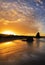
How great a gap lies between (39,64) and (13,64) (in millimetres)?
3932

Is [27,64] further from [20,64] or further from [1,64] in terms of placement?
[1,64]

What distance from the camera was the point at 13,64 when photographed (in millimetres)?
18953

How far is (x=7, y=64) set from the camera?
62.7ft

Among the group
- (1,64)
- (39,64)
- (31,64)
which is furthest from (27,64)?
(1,64)

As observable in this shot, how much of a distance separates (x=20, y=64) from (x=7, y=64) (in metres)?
1.92

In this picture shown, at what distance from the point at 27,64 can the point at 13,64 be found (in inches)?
83.5

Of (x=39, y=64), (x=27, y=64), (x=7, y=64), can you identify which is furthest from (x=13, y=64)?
(x=39, y=64)

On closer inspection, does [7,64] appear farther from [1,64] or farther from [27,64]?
[27,64]

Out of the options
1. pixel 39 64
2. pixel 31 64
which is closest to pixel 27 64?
pixel 31 64

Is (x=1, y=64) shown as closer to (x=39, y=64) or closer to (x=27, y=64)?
(x=27, y=64)

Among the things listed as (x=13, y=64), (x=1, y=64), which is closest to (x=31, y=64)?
(x=13, y=64)

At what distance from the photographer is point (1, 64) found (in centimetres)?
1917

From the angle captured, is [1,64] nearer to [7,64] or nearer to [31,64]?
[7,64]

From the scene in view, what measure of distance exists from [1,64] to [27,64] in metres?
3.86
